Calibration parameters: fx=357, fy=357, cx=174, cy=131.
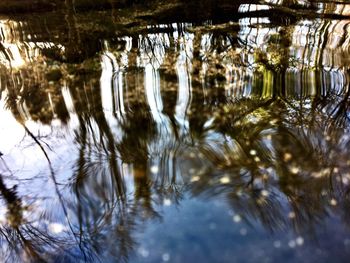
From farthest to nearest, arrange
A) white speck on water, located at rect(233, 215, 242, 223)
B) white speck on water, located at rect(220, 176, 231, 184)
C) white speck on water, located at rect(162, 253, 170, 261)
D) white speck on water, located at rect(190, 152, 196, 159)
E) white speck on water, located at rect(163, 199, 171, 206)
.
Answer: white speck on water, located at rect(190, 152, 196, 159), white speck on water, located at rect(220, 176, 231, 184), white speck on water, located at rect(163, 199, 171, 206), white speck on water, located at rect(233, 215, 242, 223), white speck on water, located at rect(162, 253, 170, 261)

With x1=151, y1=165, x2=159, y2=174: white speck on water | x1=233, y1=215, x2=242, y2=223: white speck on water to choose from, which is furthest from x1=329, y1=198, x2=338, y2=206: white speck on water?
x1=151, y1=165, x2=159, y2=174: white speck on water

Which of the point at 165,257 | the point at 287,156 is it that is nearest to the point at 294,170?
the point at 287,156

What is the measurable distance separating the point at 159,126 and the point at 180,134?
0.92ft

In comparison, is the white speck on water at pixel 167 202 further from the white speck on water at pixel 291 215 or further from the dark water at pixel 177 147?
the white speck on water at pixel 291 215

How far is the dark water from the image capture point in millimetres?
2658

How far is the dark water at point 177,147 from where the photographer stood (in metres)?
2.66

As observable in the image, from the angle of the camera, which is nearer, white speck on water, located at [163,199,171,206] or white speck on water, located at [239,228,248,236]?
white speck on water, located at [239,228,248,236]

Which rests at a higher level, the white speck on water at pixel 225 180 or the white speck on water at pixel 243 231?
the white speck on water at pixel 225 180

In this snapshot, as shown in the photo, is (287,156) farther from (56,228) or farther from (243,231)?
(56,228)

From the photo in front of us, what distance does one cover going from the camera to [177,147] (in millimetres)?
3588

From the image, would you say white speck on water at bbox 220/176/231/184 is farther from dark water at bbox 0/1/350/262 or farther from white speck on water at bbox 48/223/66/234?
white speck on water at bbox 48/223/66/234

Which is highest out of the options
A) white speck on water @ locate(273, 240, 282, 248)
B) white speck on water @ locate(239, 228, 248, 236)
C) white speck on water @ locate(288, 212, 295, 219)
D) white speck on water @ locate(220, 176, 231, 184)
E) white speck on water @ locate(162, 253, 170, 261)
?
white speck on water @ locate(220, 176, 231, 184)

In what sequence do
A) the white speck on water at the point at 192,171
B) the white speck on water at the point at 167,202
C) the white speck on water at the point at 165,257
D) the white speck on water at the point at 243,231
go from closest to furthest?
1. the white speck on water at the point at 165,257
2. the white speck on water at the point at 243,231
3. the white speck on water at the point at 167,202
4. the white speck on water at the point at 192,171

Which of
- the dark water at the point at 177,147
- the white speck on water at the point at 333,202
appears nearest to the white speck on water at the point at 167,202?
the dark water at the point at 177,147
